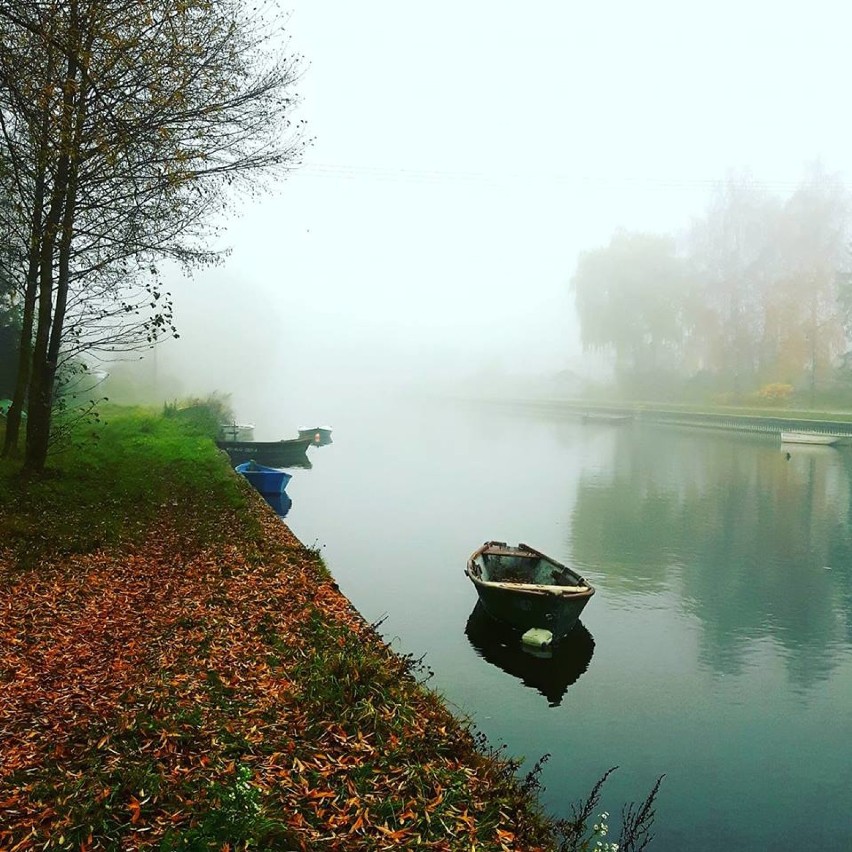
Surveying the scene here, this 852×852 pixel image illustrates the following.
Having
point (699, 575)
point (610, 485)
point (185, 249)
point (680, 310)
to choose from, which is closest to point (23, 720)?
point (185, 249)

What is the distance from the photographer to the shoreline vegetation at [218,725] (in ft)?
14.3

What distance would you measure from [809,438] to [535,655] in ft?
128

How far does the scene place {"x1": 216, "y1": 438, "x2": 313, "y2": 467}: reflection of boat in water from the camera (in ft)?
110

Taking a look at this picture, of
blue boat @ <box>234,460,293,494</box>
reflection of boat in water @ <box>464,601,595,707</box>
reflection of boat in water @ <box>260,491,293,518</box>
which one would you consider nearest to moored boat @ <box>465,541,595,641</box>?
reflection of boat in water @ <box>464,601,595,707</box>

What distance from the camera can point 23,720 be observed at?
550 centimetres

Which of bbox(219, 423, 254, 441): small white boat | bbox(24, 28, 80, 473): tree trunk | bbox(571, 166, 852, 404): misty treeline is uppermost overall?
bbox(571, 166, 852, 404): misty treeline

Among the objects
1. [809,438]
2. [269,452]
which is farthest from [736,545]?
[809,438]

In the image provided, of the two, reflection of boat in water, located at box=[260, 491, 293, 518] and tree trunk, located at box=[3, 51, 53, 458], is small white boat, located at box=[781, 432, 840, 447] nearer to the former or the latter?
reflection of boat in water, located at box=[260, 491, 293, 518]

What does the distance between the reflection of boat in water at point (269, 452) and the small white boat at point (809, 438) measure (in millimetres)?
28823

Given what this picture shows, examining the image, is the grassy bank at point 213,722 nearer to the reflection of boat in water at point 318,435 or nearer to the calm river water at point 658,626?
the calm river water at point 658,626

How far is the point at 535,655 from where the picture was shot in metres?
12.2

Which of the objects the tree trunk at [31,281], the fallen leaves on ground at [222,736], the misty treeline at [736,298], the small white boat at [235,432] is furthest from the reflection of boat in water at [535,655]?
the misty treeline at [736,298]

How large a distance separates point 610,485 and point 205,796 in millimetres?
28007

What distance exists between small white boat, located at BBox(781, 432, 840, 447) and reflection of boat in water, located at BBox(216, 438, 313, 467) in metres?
28.8
